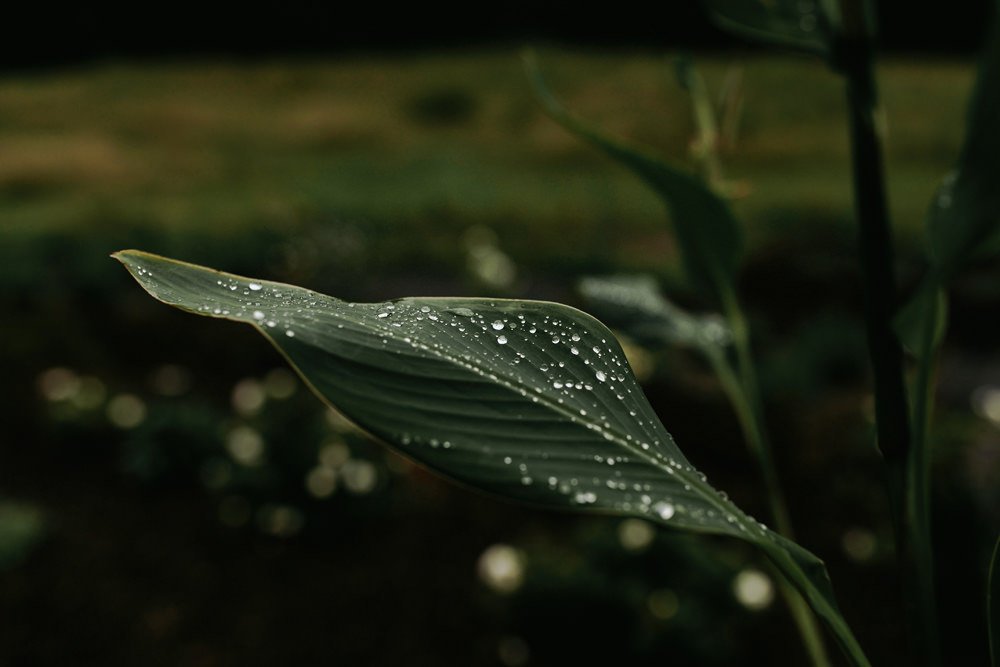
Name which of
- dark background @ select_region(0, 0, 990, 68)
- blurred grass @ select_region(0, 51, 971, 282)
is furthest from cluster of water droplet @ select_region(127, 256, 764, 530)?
dark background @ select_region(0, 0, 990, 68)

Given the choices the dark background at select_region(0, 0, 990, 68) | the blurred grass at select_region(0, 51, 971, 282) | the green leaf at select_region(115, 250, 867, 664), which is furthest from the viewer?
the dark background at select_region(0, 0, 990, 68)

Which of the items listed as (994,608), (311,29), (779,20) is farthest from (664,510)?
(311,29)

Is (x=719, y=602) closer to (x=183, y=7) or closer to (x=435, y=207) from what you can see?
(x=435, y=207)

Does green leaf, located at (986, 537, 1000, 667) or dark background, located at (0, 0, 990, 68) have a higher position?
green leaf, located at (986, 537, 1000, 667)

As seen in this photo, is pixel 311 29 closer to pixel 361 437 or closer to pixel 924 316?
pixel 361 437

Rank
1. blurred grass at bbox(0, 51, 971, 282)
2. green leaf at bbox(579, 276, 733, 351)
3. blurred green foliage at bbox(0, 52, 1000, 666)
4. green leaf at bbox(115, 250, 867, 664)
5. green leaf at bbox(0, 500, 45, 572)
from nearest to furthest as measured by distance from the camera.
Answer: green leaf at bbox(115, 250, 867, 664), green leaf at bbox(579, 276, 733, 351), blurred green foliage at bbox(0, 52, 1000, 666), green leaf at bbox(0, 500, 45, 572), blurred grass at bbox(0, 51, 971, 282)

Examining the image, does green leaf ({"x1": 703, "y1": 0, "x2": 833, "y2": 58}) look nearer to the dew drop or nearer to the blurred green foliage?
the dew drop

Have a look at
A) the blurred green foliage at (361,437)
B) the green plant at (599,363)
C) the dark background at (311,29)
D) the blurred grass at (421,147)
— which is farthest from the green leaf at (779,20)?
the dark background at (311,29)

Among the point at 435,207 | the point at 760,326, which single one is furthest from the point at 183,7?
the point at 760,326
